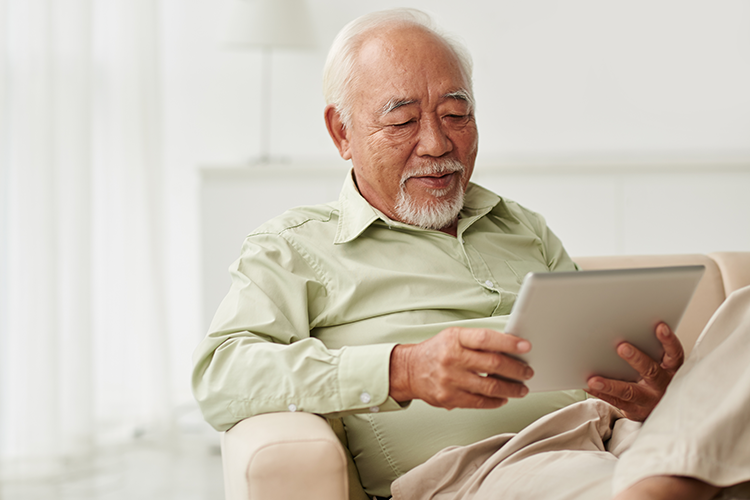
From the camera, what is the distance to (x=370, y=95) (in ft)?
4.94

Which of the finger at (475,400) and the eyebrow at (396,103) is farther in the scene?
the eyebrow at (396,103)

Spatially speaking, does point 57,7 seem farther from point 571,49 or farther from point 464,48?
point 571,49

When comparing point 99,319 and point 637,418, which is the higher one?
point 637,418

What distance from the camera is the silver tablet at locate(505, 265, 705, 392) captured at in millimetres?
893

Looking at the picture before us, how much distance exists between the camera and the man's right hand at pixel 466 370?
37.6 inches

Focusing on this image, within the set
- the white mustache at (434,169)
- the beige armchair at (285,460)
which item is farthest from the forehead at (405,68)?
the beige armchair at (285,460)

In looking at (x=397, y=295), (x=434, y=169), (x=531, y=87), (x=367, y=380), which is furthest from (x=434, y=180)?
(x=531, y=87)

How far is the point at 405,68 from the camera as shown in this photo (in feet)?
4.83

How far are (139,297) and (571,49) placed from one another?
82.3 inches

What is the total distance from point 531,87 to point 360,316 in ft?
6.92

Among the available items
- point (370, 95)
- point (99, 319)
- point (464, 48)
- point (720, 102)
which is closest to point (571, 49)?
point (720, 102)

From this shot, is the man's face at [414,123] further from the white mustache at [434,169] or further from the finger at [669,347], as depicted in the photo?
the finger at [669,347]

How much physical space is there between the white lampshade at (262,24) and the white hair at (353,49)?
1394 mm

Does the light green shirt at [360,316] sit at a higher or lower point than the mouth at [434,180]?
lower
